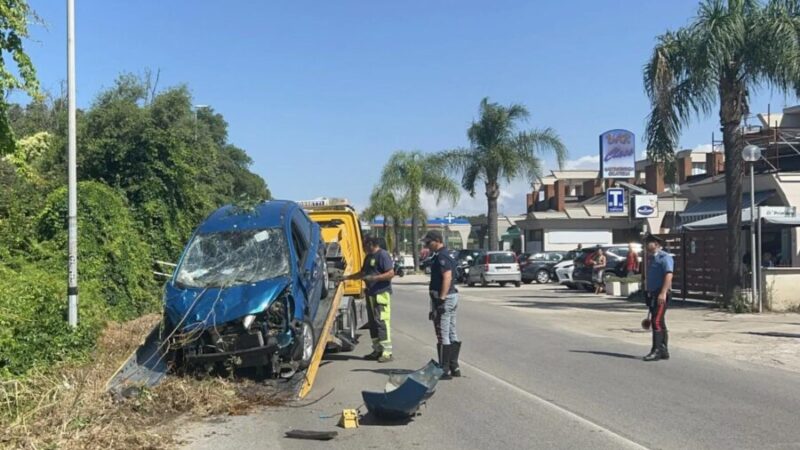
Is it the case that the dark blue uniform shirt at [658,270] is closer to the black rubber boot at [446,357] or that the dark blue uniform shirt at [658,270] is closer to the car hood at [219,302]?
the black rubber boot at [446,357]

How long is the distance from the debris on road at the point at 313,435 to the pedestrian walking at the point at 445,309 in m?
3.14

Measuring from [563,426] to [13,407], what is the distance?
210 inches

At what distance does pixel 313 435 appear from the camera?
23.6ft

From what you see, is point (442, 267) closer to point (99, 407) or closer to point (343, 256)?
point (99, 407)

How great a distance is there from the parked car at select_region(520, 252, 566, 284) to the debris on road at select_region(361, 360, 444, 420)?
3139cm

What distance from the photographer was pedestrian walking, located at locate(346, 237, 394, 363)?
11633 mm

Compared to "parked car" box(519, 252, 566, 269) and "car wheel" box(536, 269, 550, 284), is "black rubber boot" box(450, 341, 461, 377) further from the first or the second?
"parked car" box(519, 252, 566, 269)

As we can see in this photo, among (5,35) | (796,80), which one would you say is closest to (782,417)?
(5,35)

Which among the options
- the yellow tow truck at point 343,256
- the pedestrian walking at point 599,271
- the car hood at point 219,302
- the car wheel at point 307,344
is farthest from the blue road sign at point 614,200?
the car hood at point 219,302

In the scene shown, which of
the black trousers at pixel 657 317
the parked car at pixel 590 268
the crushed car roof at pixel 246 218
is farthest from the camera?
the parked car at pixel 590 268

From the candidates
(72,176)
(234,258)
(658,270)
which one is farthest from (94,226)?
(658,270)

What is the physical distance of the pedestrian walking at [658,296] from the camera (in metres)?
11.7

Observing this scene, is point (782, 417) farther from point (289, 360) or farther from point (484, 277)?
point (484, 277)

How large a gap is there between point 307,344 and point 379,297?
2065mm
